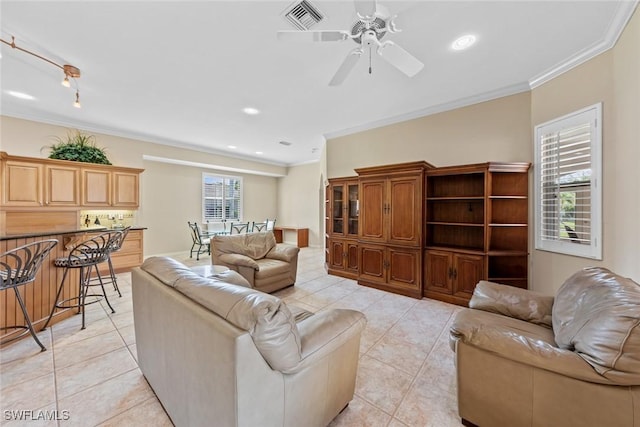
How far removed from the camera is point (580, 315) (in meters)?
1.34

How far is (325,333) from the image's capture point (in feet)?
4.15

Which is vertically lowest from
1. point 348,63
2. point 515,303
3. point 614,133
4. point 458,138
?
point 515,303

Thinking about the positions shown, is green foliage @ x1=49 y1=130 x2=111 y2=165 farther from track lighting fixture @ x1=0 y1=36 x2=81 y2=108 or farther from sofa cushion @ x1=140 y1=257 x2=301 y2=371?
sofa cushion @ x1=140 y1=257 x2=301 y2=371

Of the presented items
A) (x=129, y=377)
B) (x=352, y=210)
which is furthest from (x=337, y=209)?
(x=129, y=377)

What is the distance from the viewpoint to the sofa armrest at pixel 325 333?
1.15 meters

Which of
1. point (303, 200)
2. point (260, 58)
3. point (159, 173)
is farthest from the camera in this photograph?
point (303, 200)

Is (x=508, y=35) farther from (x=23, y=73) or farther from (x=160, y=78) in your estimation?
(x=23, y=73)

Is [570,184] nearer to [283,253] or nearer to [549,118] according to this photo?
[549,118]

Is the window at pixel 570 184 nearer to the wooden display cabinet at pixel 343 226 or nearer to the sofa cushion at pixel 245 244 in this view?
the wooden display cabinet at pixel 343 226

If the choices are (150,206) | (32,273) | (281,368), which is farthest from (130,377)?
(150,206)

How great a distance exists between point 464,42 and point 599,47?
1368 mm

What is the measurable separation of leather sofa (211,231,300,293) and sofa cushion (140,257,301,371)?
2149 mm

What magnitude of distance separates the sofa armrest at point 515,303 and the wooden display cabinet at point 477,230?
1.28 m

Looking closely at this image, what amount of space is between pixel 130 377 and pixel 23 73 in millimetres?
3847
